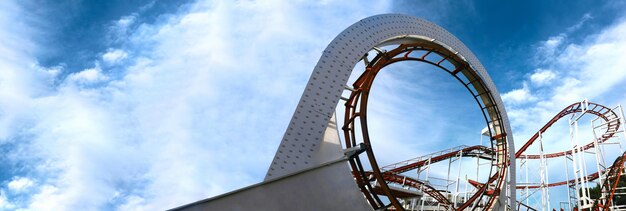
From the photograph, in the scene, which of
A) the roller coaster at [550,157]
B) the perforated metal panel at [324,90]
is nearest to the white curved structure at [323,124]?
A: the perforated metal panel at [324,90]

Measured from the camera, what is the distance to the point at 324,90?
6.21m

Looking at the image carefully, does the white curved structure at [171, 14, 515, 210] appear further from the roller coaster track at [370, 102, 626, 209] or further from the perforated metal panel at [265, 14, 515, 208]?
the roller coaster track at [370, 102, 626, 209]

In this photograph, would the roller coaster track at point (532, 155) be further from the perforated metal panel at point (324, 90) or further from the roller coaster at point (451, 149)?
the perforated metal panel at point (324, 90)

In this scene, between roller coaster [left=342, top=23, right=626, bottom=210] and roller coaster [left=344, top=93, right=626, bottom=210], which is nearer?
roller coaster [left=342, top=23, right=626, bottom=210]

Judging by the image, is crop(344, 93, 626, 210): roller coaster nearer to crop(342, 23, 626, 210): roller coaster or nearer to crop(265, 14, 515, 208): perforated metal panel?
crop(342, 23, 626, 210): roller coaster

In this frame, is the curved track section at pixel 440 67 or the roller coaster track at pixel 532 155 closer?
the curved track section at pixel 440 67

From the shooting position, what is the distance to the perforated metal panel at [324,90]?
5.68 m

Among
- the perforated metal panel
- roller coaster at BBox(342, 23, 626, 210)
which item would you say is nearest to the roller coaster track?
roller coaster at BBox(342, 23, 626, 210)

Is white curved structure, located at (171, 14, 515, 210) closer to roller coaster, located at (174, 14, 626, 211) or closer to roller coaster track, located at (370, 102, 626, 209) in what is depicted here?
roller coaster, located at (174, 14, 626, 211)

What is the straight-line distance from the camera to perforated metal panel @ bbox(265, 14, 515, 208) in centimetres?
568

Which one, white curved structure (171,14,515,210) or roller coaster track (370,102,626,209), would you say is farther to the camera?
roller coaster track (370,102,626,209)

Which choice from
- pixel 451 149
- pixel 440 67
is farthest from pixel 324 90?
pixel 451 149

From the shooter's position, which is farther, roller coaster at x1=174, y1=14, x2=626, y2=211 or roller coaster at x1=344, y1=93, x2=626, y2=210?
roller coaster at x1=344, y1=93, x2=626, y2=210

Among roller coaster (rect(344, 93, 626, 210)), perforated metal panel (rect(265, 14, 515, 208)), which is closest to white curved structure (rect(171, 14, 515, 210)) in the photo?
perforated metal panel (rect(265, 14, 515, 208))
